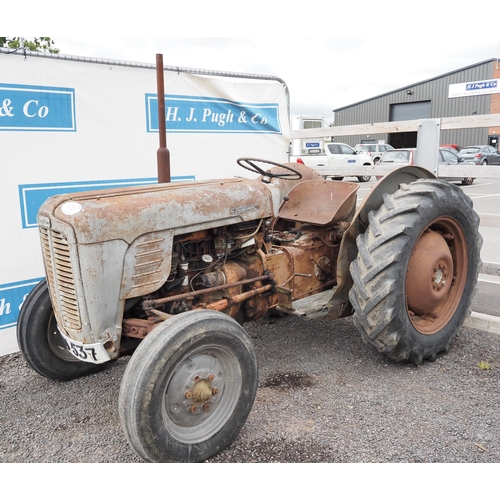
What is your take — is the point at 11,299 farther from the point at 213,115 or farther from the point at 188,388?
the point at 213,115

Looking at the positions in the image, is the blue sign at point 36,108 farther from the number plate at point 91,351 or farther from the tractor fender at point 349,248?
the tractor fender at point 349,248

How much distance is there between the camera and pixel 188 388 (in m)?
2.55

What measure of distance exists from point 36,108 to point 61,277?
2200mm

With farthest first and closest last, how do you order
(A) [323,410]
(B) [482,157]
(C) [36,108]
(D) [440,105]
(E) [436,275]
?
(D) [440,105], (B) [482,157], (C) [36,108], (E) [436,275], (A) [323,410]

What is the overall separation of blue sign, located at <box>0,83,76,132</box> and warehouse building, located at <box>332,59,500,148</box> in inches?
1133

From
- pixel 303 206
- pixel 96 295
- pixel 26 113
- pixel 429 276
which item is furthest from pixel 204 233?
pixel 26 113

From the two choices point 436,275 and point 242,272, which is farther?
point 436,275

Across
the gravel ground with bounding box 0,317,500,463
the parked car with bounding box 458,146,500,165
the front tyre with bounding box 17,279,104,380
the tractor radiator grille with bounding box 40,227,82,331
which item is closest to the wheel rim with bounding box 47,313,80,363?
the front tyre with bounding box 17,279,104,380

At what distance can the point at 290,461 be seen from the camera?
256 centimetres

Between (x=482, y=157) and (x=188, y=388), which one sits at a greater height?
(x=482, y=157)

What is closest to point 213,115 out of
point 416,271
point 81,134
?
point 81,134

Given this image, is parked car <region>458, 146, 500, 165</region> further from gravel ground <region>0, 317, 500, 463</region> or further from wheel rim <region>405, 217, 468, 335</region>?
gravel ground <region>0, 317, 500, 463</region>

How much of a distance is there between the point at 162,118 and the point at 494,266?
3125mm

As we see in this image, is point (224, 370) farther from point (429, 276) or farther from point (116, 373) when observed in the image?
point (429, 276)
